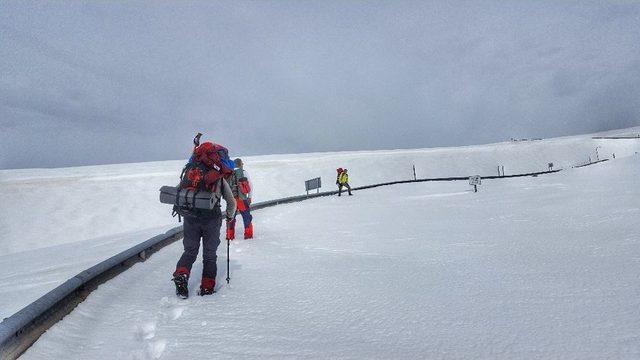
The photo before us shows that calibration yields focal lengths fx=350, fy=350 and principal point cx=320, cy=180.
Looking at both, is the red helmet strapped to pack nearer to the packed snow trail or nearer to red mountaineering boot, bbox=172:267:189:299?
red mountaineering boot, bbox=172:267:189:299

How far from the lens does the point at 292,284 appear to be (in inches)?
161

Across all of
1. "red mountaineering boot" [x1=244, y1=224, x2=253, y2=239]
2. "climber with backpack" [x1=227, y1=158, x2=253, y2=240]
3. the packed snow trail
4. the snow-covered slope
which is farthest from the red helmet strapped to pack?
"red mountaineering boot" [x1=244, y1=224, x2=253, y2=239]

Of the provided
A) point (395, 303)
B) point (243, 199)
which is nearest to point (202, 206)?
point (395, 303)

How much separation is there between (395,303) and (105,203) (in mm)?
31162

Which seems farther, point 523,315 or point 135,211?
point 135,211

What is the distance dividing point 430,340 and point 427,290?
1073 millimetres

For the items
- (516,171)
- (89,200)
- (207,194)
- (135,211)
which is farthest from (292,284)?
(516,171)

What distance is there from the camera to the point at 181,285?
12.2ft

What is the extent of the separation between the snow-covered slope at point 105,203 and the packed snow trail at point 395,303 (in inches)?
65.7

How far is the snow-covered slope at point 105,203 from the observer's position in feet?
20.5

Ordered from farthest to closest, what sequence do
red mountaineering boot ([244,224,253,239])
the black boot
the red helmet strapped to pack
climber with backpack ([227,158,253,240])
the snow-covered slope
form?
red mountaineering boot ([244,224,253,239]) → climber with backpack ([227,158,253,240]) → the snow-covered slope → the red helmet strapped to pack → the black boot

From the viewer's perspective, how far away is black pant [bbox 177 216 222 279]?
12.9 feet

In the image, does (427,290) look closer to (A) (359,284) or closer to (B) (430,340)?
(A) (359,284)

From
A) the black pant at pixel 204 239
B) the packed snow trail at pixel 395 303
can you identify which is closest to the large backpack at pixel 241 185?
the packed snow trail at pixel 395 303
